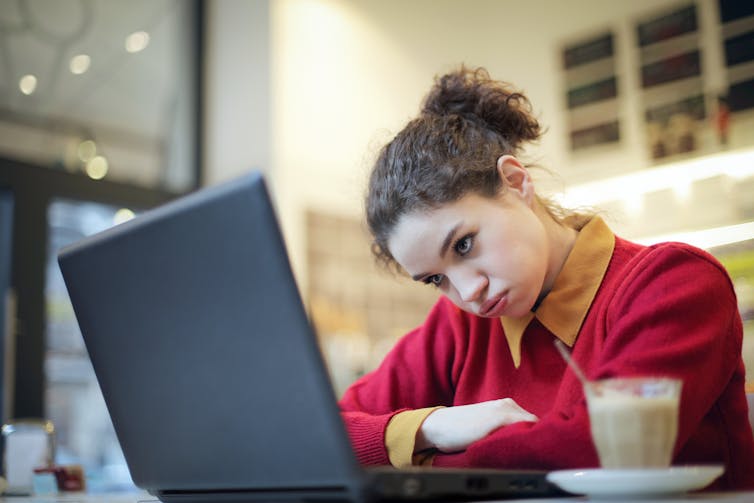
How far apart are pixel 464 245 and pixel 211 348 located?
44 cm

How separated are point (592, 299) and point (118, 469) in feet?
9.32

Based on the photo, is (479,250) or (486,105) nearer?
(479,250)

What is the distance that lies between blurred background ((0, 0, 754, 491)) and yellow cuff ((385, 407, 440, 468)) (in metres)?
2.34

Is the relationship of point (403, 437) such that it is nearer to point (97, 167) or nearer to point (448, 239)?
point (448, 239)

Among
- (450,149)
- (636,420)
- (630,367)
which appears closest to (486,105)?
(450,149)

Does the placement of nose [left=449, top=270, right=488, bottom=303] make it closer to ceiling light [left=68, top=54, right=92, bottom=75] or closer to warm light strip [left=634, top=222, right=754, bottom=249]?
warm light strip [left=634, top=222, right=754, bottom=249]

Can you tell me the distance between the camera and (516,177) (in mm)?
1172

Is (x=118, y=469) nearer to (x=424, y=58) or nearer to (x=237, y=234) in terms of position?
(x=424, y=58)

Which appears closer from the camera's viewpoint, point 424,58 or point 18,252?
point 18,252

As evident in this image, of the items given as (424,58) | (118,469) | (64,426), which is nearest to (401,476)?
(118,469)

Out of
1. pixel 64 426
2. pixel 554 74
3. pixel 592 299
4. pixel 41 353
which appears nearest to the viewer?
pixel 592 299

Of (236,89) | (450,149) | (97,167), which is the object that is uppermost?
(236,89)

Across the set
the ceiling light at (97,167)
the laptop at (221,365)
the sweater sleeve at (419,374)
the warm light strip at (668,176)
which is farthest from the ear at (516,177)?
the ceiling light at (97,167)

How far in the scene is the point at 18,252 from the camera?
3455 mm
